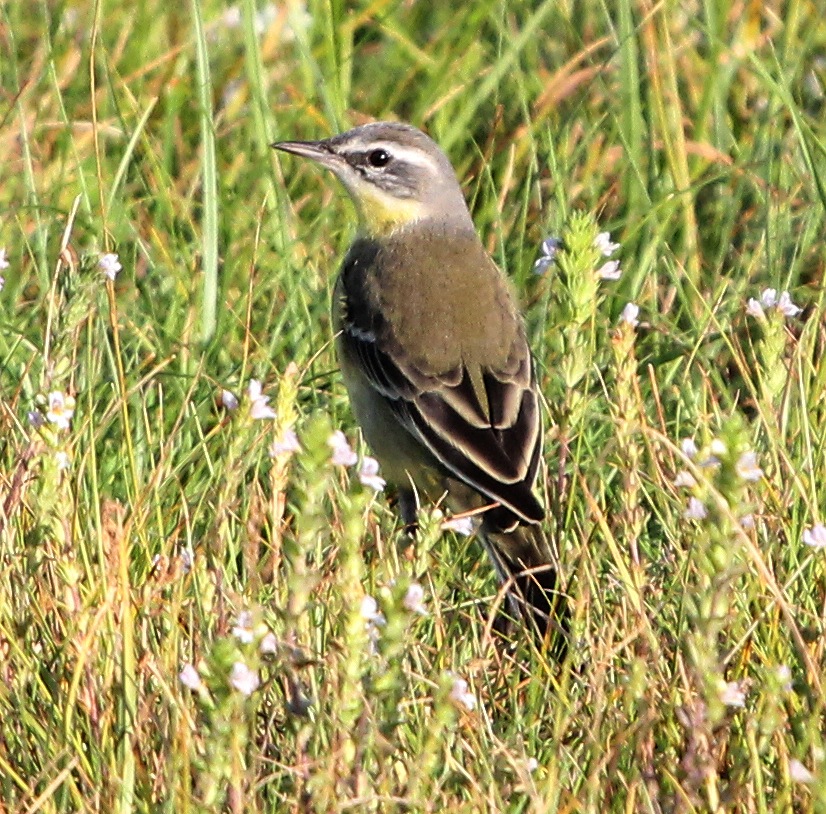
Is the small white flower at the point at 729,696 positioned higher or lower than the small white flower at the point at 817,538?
higher

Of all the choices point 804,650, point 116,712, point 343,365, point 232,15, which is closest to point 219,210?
point 343,365

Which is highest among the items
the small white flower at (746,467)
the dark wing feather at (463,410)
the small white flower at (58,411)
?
the small white flower at (746,467)

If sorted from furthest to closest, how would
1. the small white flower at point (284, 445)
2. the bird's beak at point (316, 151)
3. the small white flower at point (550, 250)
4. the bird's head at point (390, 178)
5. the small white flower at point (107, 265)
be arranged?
the bird's head at point (390, 178)
the bird's beak at point (316, 151)
the small white flower at point (550, 250)
the small white flower at point (107, 265)
the small white flower at point (284, 445)

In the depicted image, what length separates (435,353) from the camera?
599cm

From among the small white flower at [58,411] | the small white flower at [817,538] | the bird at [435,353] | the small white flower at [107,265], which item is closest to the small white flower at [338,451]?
the small white flower at [58,411]

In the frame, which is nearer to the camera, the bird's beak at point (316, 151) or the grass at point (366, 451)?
the grass at point (366, 451)

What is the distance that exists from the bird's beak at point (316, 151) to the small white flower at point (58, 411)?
3.01 metres

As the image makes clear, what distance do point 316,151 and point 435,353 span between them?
1.23 meters

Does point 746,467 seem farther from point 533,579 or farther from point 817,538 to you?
point 533,579

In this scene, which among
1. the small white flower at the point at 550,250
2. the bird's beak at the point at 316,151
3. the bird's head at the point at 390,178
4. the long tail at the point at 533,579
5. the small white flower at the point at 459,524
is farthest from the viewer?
the bird's head at the point at 390,178

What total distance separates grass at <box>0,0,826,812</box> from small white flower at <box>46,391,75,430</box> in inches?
0.6

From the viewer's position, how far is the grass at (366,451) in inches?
134

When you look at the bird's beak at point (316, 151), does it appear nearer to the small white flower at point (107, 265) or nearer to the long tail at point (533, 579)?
the long tail at point (533, 579)

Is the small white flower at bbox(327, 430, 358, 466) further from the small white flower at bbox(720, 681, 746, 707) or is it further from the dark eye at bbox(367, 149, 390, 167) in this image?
the dark eye at bbox(367, 149, 390, 167)
